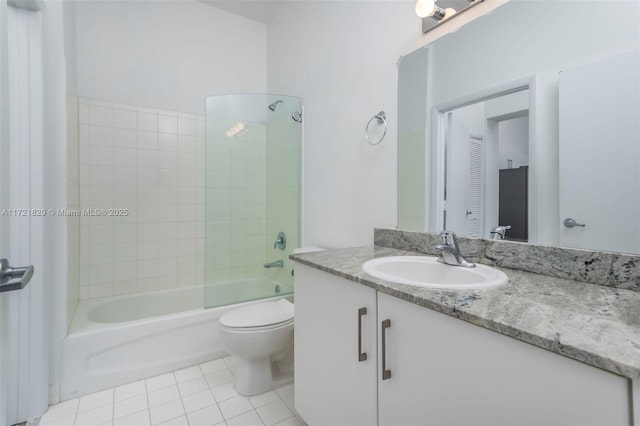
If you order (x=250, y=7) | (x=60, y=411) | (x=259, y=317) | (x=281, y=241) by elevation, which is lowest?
(x=60, y=411)

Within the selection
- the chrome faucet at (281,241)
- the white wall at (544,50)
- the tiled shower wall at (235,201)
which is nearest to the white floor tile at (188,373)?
the tiled shower wall at (235,201)

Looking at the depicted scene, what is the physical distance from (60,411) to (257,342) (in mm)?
1024

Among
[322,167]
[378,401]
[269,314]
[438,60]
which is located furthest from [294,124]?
[378,401]

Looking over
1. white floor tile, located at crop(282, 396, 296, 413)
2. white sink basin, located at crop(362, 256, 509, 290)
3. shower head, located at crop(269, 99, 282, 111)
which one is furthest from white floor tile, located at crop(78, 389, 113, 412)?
shower head, located at crop(269, 99, 282, 111)

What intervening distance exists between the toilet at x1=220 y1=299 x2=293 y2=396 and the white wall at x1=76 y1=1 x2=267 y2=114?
5.99 ft

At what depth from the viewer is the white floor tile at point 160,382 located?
1.67 meters

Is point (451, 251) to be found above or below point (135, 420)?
above

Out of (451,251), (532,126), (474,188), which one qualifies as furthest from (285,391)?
(532,126)

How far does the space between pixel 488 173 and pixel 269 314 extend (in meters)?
1.32

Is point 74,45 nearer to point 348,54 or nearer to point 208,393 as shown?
point 348,54

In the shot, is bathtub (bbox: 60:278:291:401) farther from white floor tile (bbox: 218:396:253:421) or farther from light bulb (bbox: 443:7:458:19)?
light bulb (bbox: 443:7:458:19)

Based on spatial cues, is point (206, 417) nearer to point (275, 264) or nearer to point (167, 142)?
point (275, 264)

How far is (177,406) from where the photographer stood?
151 centimetres

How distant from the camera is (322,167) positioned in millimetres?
2111
